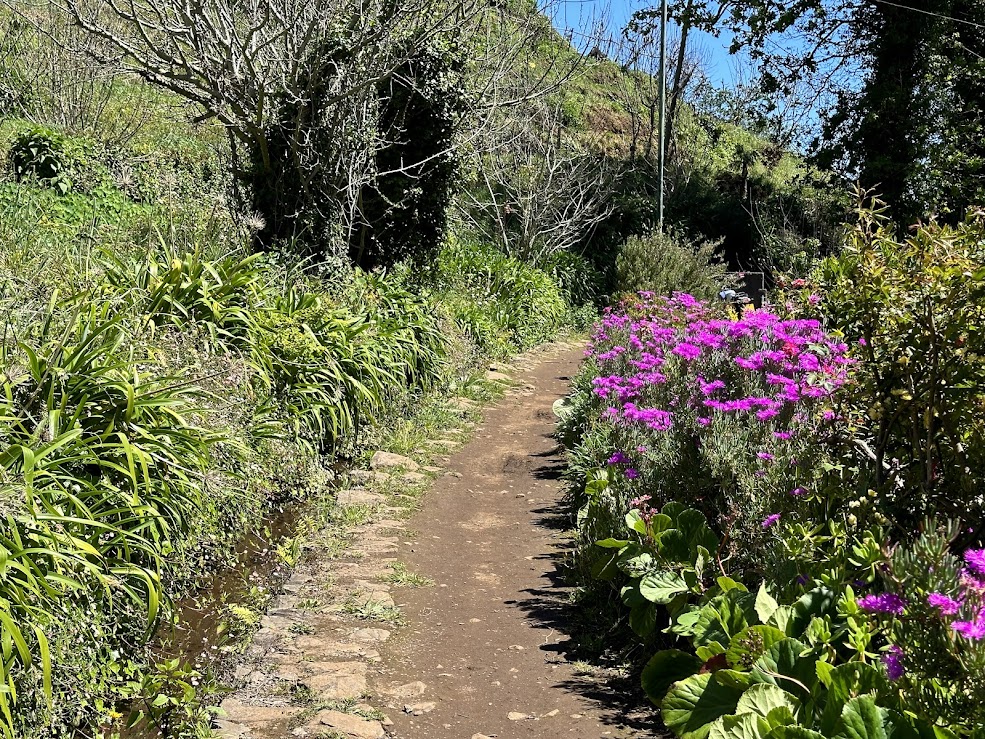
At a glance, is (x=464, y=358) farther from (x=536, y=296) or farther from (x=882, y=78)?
(x=882, y=78)

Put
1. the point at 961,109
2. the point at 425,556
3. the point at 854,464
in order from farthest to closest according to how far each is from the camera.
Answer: the point at 961,109
the point at 425,556
the point at 854,464

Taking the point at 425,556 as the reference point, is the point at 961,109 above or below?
above

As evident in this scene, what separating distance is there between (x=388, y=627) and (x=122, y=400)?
1.71 m

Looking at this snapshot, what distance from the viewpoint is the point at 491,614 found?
14.8 feet

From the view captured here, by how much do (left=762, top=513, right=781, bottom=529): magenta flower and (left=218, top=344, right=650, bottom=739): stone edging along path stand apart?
96cm

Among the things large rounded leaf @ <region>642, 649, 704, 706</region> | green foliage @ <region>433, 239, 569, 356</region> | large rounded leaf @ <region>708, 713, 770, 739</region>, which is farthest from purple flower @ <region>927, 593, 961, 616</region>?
green foliage @ <region>433, 239, 569, 356</region>

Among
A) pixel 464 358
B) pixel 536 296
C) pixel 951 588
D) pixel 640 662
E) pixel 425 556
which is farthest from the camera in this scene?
pixel 536 296

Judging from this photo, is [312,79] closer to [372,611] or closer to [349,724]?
[372,611]

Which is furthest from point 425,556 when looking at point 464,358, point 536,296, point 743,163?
point 743,163

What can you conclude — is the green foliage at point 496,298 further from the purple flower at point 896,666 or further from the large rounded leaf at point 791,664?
the purple flower at point 896,666

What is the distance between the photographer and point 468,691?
12.2 feet

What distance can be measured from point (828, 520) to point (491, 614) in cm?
186

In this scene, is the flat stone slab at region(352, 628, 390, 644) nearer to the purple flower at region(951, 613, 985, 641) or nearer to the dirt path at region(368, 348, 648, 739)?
the dirt path at region(368, 348, 648, 739)

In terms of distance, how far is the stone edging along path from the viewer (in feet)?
11.4
